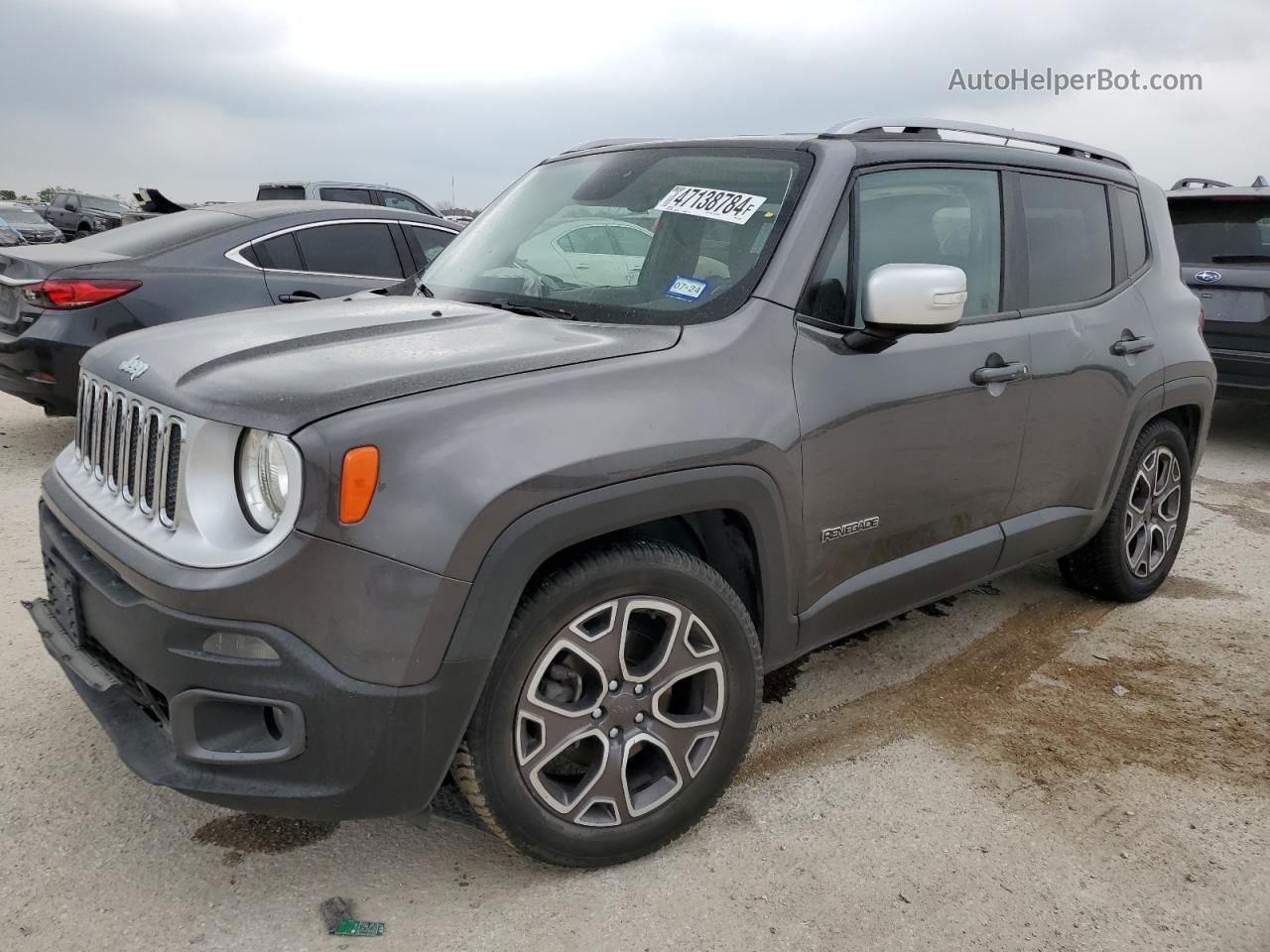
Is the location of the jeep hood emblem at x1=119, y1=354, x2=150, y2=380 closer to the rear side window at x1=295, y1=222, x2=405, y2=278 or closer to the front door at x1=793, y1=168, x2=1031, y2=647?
the front door at x1=793, y1=168, x2=1031, y2=647

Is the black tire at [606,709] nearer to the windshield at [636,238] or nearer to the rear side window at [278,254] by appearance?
the windshield at [636,238]

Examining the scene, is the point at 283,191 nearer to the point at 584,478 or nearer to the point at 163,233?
the point at 163,233

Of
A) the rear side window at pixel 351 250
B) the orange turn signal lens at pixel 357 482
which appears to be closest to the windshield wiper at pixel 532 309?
the orange turn signal lens at pixel 357 482

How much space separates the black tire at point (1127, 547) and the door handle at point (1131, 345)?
392 mm

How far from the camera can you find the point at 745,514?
8.79 ft

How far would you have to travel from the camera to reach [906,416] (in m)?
3.08

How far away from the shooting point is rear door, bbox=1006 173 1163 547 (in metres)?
3.65

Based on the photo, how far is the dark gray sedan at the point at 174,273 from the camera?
5.73 m

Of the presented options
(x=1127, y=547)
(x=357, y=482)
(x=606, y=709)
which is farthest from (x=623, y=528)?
(x=1127, y=547)

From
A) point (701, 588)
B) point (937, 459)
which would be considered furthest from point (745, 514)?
point (937, 459)

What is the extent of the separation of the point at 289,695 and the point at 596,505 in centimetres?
75

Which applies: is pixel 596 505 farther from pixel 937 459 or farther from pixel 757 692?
pixel 937 459

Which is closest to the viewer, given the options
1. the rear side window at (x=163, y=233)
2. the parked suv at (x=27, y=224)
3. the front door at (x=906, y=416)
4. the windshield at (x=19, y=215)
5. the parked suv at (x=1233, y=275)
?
the front door at (x=906, y=416)

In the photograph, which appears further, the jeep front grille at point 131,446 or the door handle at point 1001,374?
the door handle at point 1001,374
